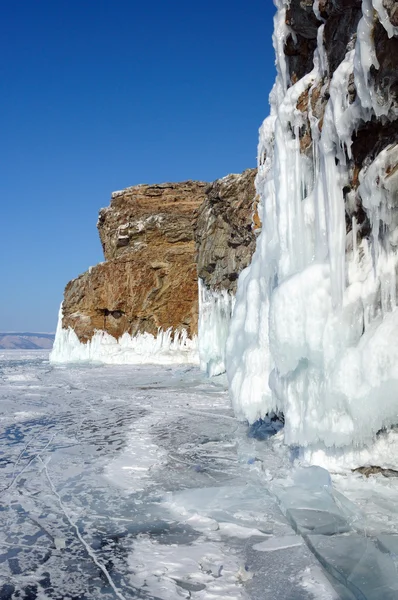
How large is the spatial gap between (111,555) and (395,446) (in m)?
2.69

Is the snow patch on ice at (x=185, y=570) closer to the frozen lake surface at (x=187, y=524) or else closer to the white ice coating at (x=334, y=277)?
the frozen lake surface at (x=187, y=524)

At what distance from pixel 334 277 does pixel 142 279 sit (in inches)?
1337

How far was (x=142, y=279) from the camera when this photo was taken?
38.7m

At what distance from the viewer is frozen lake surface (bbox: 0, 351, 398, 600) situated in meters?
2.98

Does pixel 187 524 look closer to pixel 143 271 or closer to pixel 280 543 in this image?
pixel 280 543

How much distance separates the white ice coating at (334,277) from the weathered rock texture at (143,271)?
25.3 m

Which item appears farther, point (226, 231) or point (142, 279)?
point (142, 279)

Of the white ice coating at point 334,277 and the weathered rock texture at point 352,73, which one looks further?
the white ice coating at point 334,277

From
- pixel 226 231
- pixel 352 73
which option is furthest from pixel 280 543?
pixel 226 231

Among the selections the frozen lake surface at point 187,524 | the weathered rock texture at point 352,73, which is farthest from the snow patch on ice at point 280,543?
the weathered rock texture at point 352,73

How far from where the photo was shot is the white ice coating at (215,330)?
20.2 meters

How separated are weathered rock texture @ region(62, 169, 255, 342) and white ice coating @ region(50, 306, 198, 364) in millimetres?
561

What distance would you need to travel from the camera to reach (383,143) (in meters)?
4.91

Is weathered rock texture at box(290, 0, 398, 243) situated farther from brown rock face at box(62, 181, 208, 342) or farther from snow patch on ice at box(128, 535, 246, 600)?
brown rock face at box(62, 181, 208, 342)
